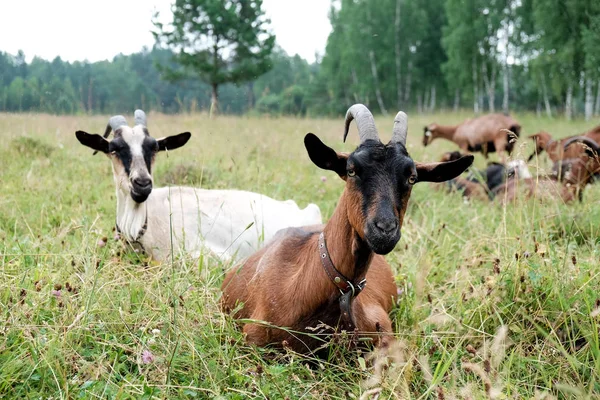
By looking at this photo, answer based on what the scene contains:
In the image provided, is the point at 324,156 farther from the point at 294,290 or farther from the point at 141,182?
the point at 141,182

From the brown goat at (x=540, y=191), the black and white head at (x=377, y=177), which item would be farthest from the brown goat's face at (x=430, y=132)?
the black and white head at (x=377, y=177)

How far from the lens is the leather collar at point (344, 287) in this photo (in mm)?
2676

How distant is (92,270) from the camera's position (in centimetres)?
304

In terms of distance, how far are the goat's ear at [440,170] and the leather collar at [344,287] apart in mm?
601

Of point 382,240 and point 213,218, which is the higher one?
point 382,240

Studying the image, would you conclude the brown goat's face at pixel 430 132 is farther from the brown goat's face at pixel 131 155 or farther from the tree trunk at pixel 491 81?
the tree trunk at pixel 491 81

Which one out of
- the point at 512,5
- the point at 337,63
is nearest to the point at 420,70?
the point at 337,63

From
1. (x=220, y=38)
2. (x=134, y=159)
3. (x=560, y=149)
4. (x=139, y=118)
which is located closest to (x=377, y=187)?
(x=134, y=159)

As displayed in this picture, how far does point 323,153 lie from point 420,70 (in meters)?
32.8

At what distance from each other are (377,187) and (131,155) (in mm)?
2578

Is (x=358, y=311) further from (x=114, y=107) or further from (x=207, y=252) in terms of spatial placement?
(x=114, y=107)

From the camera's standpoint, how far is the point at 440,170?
274 centimetres

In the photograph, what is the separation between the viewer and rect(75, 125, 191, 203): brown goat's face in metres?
4.23

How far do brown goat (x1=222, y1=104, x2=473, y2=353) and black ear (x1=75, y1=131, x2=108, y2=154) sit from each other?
6.64 ft
